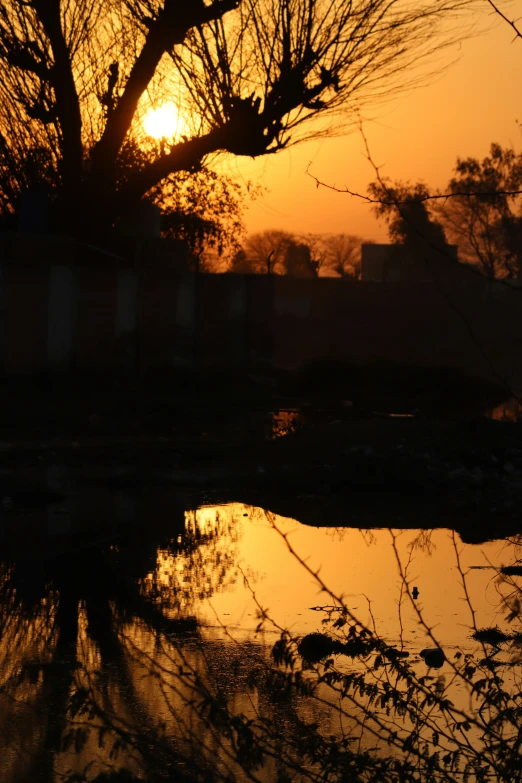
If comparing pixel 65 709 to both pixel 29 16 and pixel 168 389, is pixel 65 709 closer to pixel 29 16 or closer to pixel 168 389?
pixel 168 389

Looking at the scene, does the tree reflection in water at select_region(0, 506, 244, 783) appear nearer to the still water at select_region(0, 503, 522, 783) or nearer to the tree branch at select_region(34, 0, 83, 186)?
the still water at select_region(0, 503, 522, 783)

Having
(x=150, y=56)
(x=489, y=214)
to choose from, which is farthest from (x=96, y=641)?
(x=489, y=214)

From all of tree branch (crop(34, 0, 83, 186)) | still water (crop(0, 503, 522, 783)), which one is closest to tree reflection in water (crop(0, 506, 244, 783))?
still water (crop(0, 503, 522, 783))

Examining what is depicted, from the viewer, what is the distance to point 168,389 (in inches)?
733

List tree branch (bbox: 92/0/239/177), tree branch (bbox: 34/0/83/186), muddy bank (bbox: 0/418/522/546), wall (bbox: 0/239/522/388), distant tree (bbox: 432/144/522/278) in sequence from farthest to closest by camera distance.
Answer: distant tree (bbox: 432/144/522/278) → tree branch (bbox: 34/0/83/186) → tree branch (bbox: 92/0/239/177) → wall (bbox: 0/239/522/388) → muddy bank (bbox: 0/418/522/546)

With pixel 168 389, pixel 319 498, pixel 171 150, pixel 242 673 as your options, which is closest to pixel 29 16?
pixel 171 150

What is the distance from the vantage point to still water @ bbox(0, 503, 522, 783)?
3.41m

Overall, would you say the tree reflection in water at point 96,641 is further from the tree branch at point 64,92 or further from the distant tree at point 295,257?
the distant tree at point 295,257

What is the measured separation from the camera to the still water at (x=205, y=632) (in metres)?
3.41

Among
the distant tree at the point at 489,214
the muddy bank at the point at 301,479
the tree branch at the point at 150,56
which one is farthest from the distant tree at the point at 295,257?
the muddy bank at the point at 301,479

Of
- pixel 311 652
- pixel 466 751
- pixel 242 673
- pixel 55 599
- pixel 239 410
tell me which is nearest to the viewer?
pixel 466 751

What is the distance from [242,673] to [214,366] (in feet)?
57.0

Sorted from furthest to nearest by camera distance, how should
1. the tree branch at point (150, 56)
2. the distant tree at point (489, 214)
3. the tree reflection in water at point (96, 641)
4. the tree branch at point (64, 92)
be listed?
the distant tree at point (489, 214), the tree branch at point (64, 92), the tree branch at point (150, 56), the tree reflection in water at point (96, 641)

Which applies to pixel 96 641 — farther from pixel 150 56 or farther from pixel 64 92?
pixel 150 56
